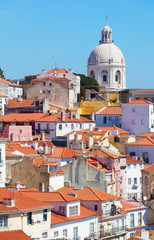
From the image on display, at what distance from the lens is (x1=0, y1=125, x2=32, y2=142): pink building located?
3236 inches

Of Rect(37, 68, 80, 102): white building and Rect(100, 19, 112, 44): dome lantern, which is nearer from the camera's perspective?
Rect(37, 68, 80, 102): white building

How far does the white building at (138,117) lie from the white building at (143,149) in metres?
13.4

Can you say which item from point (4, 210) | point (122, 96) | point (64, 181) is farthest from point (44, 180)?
point (122, 96)

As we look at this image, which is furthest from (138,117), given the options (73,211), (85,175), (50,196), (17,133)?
(73,211)

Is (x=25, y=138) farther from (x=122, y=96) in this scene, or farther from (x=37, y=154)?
(x=122, y=96)

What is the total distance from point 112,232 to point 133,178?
78.4ft

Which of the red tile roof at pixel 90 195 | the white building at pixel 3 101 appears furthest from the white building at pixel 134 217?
the white building at pixel 3 101

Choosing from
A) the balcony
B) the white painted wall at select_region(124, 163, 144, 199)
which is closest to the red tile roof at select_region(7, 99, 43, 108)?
the white painted wall at select_region(124, 163, 144, 199)

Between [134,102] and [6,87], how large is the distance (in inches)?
938

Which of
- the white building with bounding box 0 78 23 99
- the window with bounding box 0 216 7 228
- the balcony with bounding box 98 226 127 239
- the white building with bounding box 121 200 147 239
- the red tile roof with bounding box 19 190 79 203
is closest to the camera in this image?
the window with bounding box 0 216 7 228

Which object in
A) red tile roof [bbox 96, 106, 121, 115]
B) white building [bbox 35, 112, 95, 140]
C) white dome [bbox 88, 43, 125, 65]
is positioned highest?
white dome [bbox 88, 43, 125, 65]

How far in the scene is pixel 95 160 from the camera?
203ft

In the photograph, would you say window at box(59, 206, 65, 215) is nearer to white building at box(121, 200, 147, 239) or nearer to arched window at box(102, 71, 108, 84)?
white building at box(121, 200, 147, 239)

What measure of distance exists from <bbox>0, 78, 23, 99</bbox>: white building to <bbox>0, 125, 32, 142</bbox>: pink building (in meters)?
28.4
